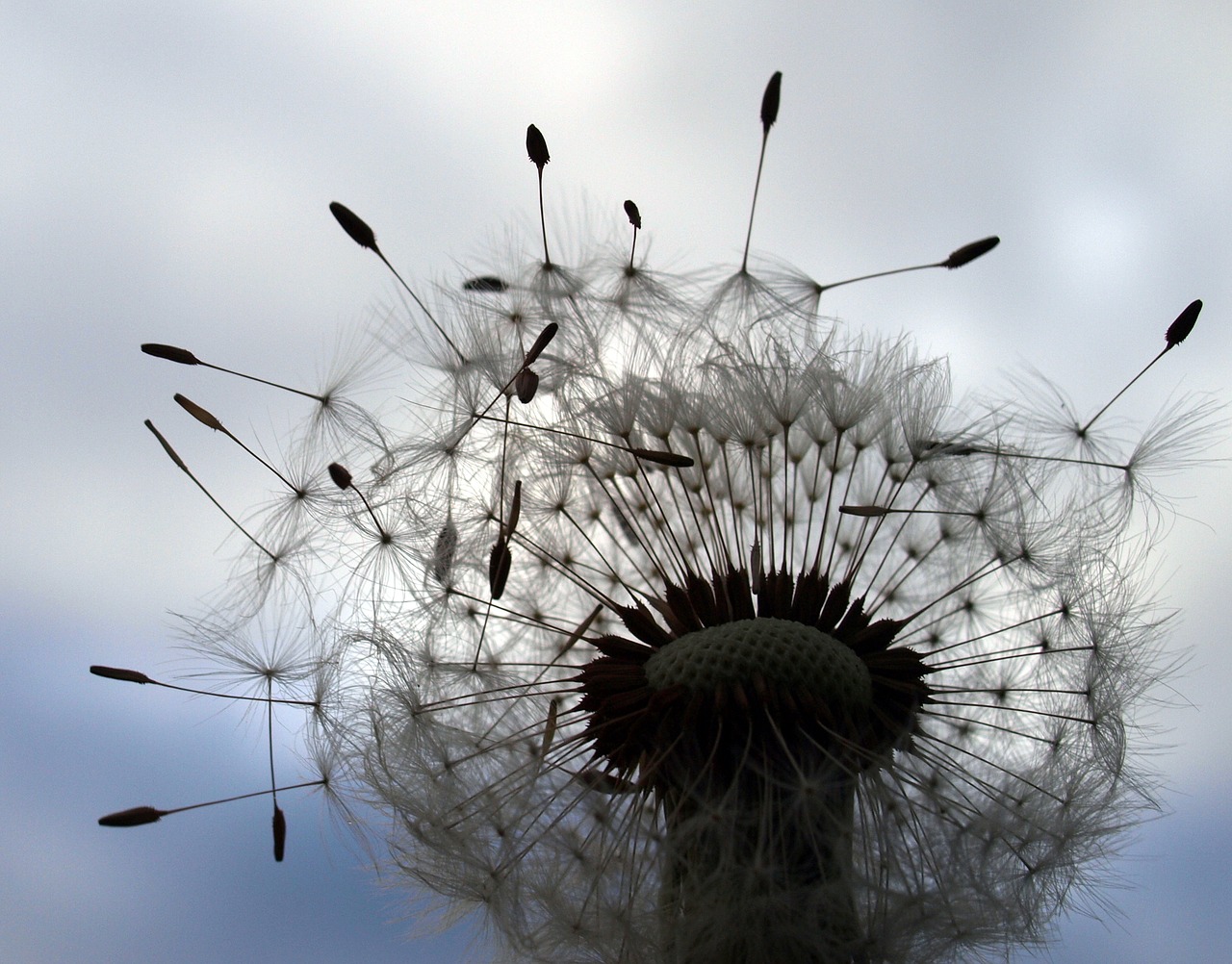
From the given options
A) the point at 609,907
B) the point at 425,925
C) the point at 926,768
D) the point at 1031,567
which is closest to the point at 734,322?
the point at 1031,567

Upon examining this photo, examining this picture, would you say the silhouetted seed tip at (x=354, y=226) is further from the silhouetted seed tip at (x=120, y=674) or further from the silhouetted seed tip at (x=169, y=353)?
the silhouetted seed tip at (x=120, y=674)

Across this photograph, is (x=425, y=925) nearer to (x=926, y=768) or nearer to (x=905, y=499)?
(x=926, y=768)

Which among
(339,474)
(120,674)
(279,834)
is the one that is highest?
(339,474)

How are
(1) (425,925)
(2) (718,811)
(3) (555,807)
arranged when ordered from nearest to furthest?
(2) (718,811) < (3) (555,807) < (1) (425,925)

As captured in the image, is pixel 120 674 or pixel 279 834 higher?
pixel 120 674

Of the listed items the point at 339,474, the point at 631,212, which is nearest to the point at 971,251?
the point at 631,212

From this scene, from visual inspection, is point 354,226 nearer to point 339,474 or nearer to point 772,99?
point 339,474

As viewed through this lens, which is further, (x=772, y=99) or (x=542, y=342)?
(x=772, y=99)
